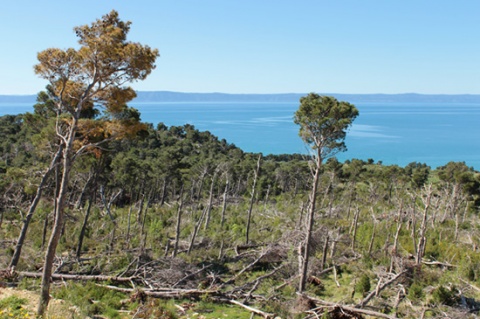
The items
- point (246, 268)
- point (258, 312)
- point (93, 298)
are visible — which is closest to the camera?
point (258, 312)

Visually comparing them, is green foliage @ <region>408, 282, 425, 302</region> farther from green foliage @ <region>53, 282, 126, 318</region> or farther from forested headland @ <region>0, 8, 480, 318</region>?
green foliage @ <region>53, 282, 126, 318</region>

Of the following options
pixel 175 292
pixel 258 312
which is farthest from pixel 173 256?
pixel 258 312

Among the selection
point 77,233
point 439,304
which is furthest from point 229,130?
point 439,304

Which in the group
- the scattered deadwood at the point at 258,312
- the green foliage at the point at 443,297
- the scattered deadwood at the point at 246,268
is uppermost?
the green foliage at the point at 443,297

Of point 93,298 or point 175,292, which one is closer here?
point 93,298

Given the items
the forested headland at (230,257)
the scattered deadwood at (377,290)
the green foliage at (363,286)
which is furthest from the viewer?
the green foliage at (363,286)

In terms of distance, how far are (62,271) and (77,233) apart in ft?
25.5

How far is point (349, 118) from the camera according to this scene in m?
13.1

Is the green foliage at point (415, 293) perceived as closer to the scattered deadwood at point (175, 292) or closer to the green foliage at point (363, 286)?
the green foliage at point (363, 286)

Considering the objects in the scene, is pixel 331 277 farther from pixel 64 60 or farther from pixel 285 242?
pixel 64 60

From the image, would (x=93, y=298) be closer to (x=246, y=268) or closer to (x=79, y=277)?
(x=79, y=277)

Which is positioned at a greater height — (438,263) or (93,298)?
(438,263)

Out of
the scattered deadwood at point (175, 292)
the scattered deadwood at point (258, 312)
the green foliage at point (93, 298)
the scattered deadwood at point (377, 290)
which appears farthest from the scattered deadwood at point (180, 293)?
the scattered deadwood at point (377, 290)


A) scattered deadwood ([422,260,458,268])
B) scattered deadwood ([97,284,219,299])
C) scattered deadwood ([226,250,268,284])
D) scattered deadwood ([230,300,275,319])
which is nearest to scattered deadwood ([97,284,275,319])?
scattered deadwood ([97,284,219,299])
